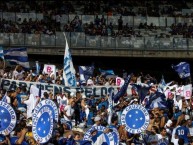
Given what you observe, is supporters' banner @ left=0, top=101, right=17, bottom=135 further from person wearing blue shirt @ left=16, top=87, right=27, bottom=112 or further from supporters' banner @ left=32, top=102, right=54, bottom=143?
person wearing blue shirt @ left=16, top=87, right=27, bottom=112

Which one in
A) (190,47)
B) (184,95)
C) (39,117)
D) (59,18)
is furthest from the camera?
(59,18)

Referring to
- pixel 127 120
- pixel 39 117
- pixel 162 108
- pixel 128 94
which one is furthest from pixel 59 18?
pixel 39 117

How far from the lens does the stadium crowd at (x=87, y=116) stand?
1423 cm

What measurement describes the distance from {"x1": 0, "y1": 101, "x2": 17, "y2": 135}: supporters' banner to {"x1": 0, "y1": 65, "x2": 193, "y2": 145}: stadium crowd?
0.15 meters

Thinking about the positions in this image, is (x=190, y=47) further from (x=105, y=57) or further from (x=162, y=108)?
(x=162, y=108)

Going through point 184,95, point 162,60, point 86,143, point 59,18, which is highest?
point 59,18

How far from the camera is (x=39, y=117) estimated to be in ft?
44.1

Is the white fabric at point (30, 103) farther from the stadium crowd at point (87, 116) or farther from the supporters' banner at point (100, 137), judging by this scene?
the supporters' banner at point (100, 137)

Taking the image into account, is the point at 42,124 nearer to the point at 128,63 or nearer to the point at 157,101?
the point at 157,101

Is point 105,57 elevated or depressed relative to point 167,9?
depressed

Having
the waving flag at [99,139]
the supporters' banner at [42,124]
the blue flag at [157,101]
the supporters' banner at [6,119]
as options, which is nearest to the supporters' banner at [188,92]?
the blue flag at [157,101]

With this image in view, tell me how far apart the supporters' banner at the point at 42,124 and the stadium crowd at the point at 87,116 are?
26 cm

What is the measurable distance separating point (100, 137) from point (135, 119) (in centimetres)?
201

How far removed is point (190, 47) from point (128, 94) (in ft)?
51.4
